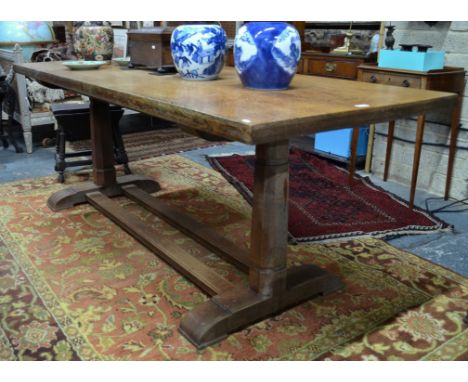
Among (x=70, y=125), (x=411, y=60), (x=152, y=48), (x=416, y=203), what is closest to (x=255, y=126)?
(x=152, y=48)

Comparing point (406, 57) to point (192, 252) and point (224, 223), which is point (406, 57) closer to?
point (224, 223)

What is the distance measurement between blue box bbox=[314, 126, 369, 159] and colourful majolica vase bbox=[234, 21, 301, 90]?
181cm

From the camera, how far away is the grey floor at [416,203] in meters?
2.17

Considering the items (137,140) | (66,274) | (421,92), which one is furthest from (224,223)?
(137,140)

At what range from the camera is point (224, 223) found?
8.18 feet

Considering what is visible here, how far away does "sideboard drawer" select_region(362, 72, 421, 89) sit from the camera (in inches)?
99.8

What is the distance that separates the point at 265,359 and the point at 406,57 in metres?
1.85

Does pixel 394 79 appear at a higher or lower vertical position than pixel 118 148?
higher

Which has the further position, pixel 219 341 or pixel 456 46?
pixel 456 46

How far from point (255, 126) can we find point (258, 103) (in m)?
0.27

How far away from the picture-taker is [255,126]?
1.12 m

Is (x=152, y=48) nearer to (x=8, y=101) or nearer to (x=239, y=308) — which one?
(x=239, y=308)

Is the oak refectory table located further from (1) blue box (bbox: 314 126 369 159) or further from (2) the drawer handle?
(1) blue box (bbox: 314 126 369 159)

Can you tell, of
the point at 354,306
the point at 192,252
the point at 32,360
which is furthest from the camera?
the point at 192,252
